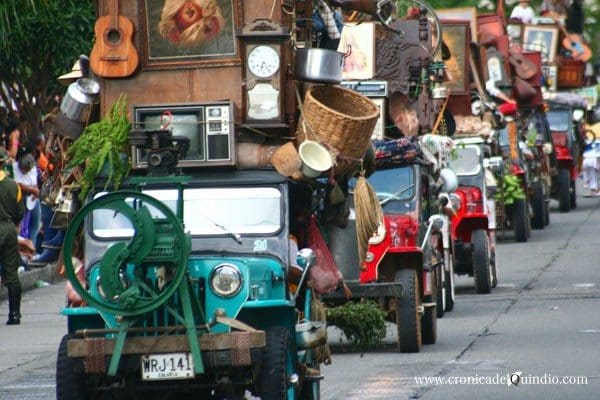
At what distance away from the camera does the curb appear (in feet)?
74.8

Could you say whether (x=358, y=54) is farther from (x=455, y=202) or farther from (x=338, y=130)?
(x=338, y=130)

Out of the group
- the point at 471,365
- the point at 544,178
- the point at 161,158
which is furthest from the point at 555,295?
the point at 544,178

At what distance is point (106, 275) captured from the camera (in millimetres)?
9836

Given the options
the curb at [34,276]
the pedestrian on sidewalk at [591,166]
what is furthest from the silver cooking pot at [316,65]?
the pedestrian on sidewalk at [591,166]

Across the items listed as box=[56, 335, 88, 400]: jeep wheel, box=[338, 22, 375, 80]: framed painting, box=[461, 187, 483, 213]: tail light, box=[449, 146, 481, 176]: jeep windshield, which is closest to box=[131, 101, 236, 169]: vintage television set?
box=[56, 335, 88, 400]: jeep wheel

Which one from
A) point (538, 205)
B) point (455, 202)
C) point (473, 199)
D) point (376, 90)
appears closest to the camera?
point (376, 90)

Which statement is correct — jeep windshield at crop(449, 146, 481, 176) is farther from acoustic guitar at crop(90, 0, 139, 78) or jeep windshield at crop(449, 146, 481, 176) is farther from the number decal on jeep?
the number decal on jeep

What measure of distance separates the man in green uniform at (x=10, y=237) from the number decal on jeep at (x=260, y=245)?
815 cm

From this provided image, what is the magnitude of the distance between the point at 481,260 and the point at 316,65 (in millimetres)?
9025

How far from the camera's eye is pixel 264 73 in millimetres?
11664

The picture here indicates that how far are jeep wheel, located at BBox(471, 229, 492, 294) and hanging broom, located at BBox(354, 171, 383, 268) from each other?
25.8 ft

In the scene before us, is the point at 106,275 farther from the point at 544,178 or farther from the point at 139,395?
the point at 544,178

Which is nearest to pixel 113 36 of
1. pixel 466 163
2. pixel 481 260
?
pixel 481 260

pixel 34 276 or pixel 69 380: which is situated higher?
pixel 69 380
